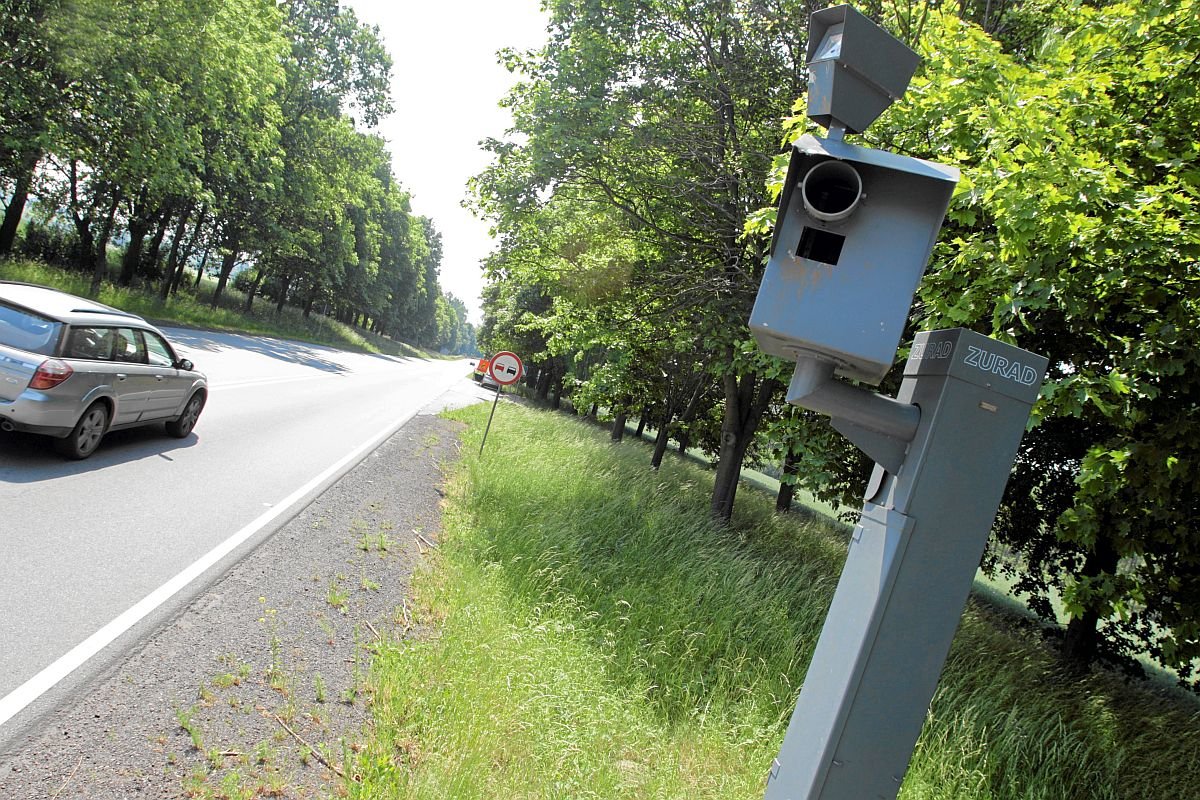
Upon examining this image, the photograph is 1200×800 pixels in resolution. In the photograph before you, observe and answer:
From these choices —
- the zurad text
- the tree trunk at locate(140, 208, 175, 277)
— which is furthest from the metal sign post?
the tree trunk at locate(140, 208, 175, 277)

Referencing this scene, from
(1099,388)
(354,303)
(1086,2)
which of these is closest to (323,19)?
(354,303)

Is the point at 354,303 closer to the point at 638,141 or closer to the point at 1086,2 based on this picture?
the point at 638,141

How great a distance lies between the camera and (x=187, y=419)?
899 centimetres

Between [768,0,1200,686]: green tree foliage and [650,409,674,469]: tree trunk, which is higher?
[768,0,1200,686]: green tree foliage

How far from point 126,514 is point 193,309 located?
27.8m

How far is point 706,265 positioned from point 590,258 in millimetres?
2130

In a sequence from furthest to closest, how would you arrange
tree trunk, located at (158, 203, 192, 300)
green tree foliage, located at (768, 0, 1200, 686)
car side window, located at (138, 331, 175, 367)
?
tree trunk, located at (158, 203, 192, 300) → car side window, located at (138, 331, 175, 367) → green tree foliage, located at (768, 0, 1200, 686)

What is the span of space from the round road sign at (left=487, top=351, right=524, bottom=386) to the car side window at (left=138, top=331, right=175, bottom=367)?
5424mm

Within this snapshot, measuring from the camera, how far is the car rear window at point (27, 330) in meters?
6.43

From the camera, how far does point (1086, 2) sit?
719cm

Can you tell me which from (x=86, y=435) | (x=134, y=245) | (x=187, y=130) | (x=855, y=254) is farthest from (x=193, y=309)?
(x=855, y=254)

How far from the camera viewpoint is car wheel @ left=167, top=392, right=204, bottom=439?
8.84 metres

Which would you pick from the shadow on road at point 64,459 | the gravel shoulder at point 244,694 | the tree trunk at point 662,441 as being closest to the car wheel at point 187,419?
the shadow on road at point 64,459

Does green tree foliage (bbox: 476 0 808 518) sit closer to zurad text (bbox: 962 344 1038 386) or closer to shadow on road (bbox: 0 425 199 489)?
shadow on road (bbox: 0 425 199 489)
